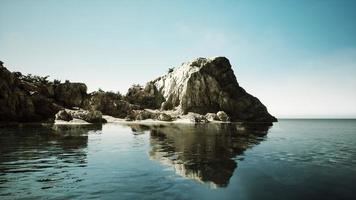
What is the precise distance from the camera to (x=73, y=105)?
109m

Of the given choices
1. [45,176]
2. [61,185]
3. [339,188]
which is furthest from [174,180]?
[339,188]

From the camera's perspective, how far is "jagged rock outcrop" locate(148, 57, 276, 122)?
133250mm

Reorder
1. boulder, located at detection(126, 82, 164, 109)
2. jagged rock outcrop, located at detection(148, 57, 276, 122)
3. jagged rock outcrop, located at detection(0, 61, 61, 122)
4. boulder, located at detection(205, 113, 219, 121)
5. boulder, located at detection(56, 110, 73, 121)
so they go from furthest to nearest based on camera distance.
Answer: boulder, located at detection(126, 82, 164, 109) < jagged rock outcrop, located at detection(148, 57, 276, 122) < boulder, located at detection(205, 113, 219, 121) < boulder, located at detection(56, 110, 73, 121) < jagged rock outcrop, located at detection(0, 61, 61, 122)

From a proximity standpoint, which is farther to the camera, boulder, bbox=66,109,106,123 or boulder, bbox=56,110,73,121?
boulder, bbox=66,109,106,123

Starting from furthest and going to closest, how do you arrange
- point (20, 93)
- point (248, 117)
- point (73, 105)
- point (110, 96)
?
1. point (248, 117)
2. point (110, 96)
3. point (73, 105)
4. point (20, 93)

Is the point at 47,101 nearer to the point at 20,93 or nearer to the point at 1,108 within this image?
the point at 20,93

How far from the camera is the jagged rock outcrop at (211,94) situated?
133 meters

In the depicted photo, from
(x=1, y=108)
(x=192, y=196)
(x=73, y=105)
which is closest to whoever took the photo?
(x=192, y=196)

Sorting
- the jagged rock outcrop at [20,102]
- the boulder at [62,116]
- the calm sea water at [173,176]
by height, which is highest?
the jagged rock outcrop at [20,102]

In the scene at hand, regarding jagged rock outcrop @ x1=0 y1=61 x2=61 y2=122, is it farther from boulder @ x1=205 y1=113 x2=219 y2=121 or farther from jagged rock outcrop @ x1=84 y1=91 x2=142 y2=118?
boulder @ x1=205 y1=113 x2=219 y2=121

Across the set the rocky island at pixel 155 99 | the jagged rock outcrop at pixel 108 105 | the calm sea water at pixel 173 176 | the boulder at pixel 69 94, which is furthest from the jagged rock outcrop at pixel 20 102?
the calm sea water at pixel 173 176

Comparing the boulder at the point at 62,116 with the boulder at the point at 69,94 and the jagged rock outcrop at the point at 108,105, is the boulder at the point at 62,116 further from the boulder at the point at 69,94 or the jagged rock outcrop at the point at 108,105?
the jagged rock outcrop at the point at 108,105

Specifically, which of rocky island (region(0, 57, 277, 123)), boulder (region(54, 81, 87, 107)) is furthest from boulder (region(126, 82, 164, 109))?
boulder (region(54, 81, 87, 107))

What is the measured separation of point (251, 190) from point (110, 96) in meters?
110
